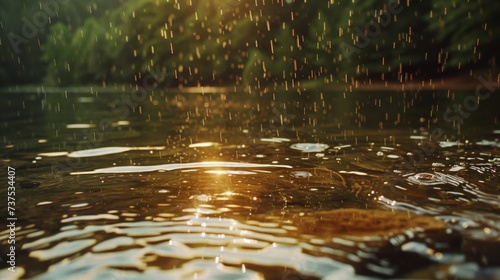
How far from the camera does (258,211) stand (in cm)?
384

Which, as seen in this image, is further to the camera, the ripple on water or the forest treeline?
the forest treeline

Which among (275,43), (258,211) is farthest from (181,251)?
(275,43)

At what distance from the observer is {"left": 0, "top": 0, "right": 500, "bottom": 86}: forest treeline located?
113 feet

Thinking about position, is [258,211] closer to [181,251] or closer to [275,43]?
[181,251]

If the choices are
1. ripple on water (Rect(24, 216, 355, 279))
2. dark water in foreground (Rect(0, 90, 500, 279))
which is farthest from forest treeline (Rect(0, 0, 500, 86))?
ripple on water (Rect(24, 216, 355, 279))

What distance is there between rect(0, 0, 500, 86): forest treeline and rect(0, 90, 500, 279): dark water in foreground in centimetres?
2926

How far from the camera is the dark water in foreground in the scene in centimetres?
274

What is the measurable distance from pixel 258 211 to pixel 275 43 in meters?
45.8

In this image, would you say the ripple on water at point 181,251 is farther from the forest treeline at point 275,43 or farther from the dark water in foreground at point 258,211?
the forest treeline at point 275,43

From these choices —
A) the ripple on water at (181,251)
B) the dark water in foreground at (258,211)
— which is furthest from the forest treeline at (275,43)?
the ripple on water at (181,251)

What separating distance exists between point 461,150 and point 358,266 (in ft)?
16.2

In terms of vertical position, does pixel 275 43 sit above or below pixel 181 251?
above

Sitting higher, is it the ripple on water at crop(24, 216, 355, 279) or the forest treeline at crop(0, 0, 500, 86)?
the forest treeline at crop(0, 0, 500, 86)

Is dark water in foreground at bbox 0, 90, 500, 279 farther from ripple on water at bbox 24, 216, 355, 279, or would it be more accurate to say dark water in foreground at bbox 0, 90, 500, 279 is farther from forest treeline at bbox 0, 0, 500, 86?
forest treeline at bbox 0, 0, 500, 86
